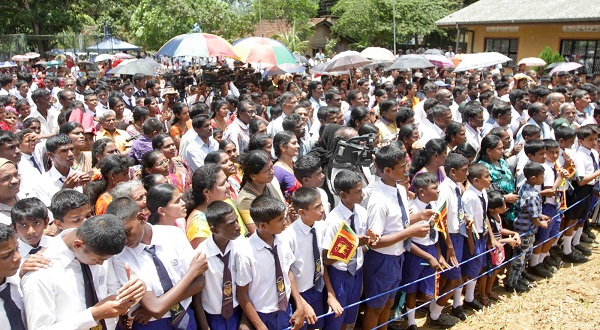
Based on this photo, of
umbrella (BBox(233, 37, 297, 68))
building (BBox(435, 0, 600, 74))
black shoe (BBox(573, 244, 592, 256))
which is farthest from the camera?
building (BBox(435, 0, 600, 74))

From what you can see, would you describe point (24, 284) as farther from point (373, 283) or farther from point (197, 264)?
point (373, 283)

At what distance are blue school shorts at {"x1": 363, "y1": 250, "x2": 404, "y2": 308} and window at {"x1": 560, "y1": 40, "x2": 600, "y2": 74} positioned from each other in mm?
16962

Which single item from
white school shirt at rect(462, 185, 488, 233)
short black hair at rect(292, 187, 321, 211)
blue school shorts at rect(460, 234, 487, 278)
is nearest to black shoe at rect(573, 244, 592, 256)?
blue school shorts at rect(460, 234, 487, 278)

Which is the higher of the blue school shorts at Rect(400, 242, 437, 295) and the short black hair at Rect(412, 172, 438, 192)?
the short black hair at Rect(412, 172, 438, 192)

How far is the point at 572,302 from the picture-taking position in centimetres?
467

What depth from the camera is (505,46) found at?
21.2 metres

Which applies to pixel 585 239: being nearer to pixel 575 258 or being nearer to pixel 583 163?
pixel 575 258

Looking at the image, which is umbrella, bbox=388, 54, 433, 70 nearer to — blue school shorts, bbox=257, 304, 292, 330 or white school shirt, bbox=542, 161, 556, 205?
white school shirt, bbox=542, 161, 556, 205

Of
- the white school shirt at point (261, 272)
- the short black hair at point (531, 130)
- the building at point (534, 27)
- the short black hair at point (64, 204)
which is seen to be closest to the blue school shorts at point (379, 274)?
the white school shirt at point (261, 272)

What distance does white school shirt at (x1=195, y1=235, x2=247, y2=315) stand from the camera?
289 centimetres

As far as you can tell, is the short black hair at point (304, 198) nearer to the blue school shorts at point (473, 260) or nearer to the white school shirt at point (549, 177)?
the blue school shorts at point (473, 260)

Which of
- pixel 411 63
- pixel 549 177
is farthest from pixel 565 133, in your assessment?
pixel 411 63

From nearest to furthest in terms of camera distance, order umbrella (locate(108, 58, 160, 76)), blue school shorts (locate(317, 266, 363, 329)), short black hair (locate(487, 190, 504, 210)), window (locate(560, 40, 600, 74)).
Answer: blue school shorts (locate(317, 266, 363, 329)) < short black hair (locate(487, 190, 504, 210)) < umbrella (locate(108, 58, 160, 76)) < window (locate(560, 40, 600, 74))

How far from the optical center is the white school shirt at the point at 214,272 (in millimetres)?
2895
